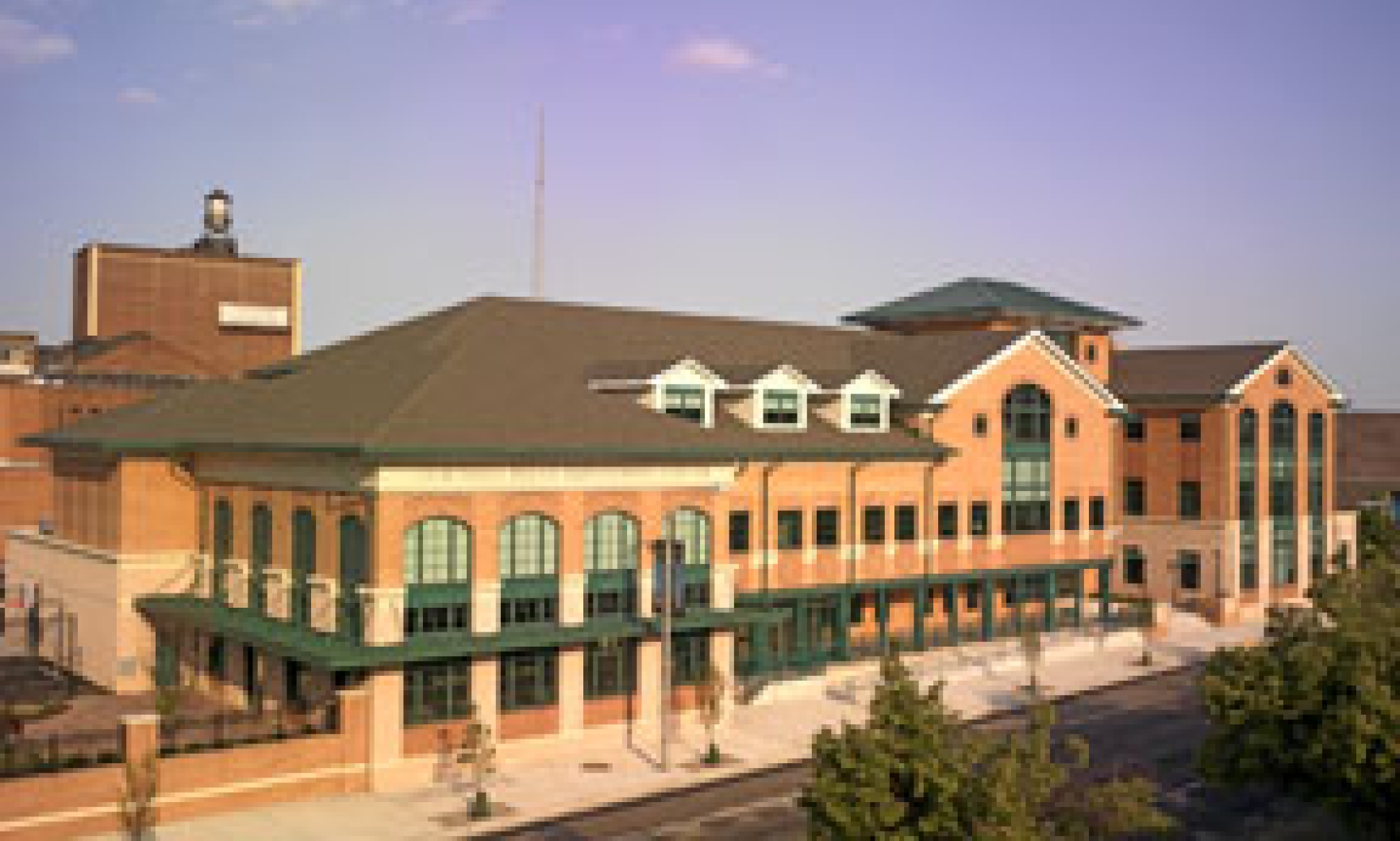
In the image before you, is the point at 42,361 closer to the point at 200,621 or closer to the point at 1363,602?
the point at 200,621

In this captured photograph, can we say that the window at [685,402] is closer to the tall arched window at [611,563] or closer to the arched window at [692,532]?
the arched window at [692,532]

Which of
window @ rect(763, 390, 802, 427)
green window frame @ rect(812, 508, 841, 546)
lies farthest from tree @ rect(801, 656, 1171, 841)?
green window frame @ rect(812, 508, 841, 546)

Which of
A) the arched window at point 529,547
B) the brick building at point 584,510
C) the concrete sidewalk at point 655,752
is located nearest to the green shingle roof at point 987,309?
the brick building at point 584,510

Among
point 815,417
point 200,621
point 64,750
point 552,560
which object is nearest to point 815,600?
point 815,417

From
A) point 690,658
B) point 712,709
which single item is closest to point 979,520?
point 690,658

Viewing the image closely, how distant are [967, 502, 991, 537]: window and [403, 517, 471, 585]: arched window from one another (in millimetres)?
26218

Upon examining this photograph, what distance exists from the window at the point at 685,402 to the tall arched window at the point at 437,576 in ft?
37.2

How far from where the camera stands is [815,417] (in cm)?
5222

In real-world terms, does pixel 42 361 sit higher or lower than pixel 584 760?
higher

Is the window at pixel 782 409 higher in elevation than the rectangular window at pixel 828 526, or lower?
higher

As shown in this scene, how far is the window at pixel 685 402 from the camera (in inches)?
1779

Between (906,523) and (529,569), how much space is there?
798 inches

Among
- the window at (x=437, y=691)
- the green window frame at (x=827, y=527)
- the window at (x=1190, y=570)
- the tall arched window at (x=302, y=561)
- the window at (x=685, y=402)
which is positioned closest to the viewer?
the window at (x=437, y=691)

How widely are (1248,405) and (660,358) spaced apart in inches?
1477
